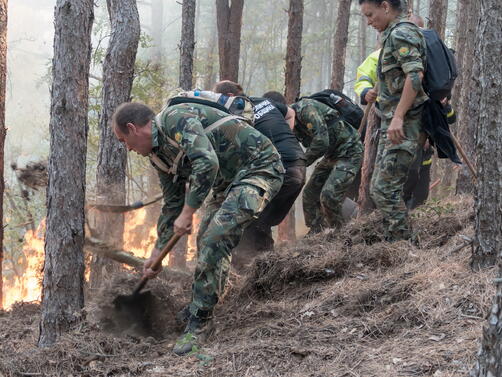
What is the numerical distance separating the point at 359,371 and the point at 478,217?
156cm

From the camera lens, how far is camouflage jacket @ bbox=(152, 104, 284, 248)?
4.41m

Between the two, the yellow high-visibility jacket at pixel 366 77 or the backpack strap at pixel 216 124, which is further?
the yellow high-visibility jacket at pixel 366 77

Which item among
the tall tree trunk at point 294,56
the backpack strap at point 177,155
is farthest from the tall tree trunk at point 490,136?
the tall tree trunk at point 294,56

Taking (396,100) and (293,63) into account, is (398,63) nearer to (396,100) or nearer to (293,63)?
(396,100)

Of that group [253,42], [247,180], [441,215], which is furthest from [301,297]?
[253,42]

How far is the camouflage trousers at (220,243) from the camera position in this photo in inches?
180

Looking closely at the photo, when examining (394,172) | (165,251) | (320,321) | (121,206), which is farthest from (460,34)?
(165,251)

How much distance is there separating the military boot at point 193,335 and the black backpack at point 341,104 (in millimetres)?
3160

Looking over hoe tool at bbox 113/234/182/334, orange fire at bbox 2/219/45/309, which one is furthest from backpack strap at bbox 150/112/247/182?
orange fire at bbox 2/219/45/309

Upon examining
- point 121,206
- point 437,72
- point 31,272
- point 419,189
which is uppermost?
point 437,72

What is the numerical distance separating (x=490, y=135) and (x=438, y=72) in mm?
1215

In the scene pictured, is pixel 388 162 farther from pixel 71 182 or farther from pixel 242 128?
pixel 71 182

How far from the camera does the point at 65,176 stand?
493cm

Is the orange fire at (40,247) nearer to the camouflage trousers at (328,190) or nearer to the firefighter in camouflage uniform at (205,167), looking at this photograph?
the camouflage trousers at (328,190)
